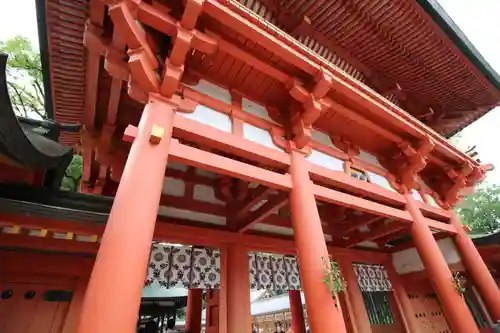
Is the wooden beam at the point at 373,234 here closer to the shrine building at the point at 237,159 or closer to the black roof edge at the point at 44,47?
the shrine building at the point at 237,159

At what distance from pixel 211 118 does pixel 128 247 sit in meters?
2.12

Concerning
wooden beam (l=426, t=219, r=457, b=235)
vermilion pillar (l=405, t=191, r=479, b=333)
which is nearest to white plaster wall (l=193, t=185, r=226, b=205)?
vermilion pillar (l=405, t=191, r=479, b=333)

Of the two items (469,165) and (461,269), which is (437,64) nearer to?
(469,165)

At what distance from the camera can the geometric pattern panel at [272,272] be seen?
568cm

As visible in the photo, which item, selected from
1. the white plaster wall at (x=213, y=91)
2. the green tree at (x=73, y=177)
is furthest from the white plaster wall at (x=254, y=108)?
the green tree at (x=73, y=177)

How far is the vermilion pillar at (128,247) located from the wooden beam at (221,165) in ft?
0.54

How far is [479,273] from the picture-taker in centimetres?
541

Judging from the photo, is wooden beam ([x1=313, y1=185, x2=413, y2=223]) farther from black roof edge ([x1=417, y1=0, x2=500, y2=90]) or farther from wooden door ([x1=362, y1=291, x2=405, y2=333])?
wooden door ([x1=362, y1=291, x2=405, y2=333])

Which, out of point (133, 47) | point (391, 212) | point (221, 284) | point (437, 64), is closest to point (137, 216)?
point (133, 47)

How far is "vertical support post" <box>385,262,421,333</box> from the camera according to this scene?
267 inches

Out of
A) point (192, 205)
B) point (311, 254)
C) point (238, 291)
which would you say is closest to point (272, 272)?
point (238, 291)

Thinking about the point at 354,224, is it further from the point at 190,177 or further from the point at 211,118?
the point at 211,118

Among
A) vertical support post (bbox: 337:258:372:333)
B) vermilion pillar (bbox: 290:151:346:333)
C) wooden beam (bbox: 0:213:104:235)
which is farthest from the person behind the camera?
vertical support post (bbox: 337:258:372:333)

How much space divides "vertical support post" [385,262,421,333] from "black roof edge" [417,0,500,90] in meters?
5.64
